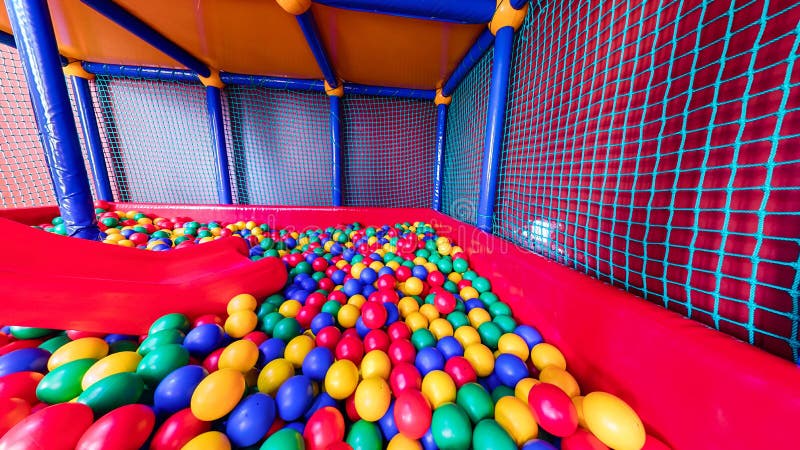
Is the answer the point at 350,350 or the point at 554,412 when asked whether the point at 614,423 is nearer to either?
the point at 554,412

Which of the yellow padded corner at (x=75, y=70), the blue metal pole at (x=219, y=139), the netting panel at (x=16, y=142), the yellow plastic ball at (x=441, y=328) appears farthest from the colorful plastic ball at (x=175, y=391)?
the yellow padded corner at (x=75, y=70)

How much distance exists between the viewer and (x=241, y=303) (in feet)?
3.10

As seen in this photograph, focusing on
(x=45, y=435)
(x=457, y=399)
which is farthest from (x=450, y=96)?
(x=45, y=435)

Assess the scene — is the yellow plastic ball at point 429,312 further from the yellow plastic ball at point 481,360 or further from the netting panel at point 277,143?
the netting panel at point 277,143

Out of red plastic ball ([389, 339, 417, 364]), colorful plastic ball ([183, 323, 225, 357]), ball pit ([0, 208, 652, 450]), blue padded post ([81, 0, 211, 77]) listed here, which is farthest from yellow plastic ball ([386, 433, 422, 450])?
blue padded post ([81, 0, 211, 77])

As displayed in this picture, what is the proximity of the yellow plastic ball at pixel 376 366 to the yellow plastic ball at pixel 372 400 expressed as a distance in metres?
0.06

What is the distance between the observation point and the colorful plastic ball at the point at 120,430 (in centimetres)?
42

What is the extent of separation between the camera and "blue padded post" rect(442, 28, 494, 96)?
1521 millimetres

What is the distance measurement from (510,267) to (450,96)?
194 centimetres

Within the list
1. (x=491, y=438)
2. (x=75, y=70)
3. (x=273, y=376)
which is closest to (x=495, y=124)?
(x=491, y=438)

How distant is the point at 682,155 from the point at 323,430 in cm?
110

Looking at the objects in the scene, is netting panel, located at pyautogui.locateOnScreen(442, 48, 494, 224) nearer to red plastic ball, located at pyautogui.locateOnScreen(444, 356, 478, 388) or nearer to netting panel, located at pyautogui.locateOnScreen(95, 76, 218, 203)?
red plastic ball, located at pyautogui.locateOnScreen(444, 356, 478, 388)

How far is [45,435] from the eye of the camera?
42 centimetres

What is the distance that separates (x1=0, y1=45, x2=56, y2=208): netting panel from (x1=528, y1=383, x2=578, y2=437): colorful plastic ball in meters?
3.67
